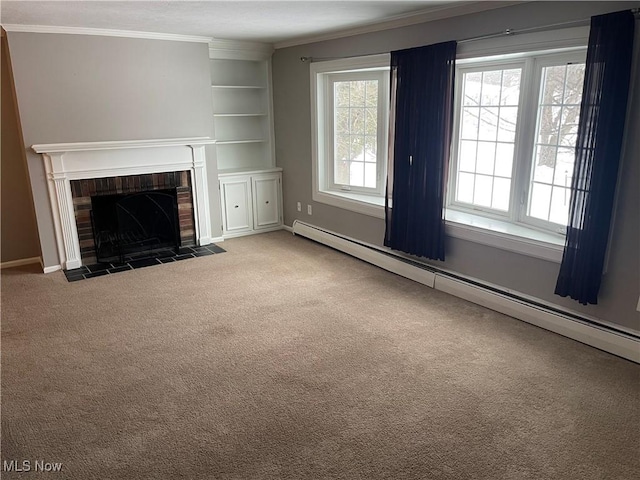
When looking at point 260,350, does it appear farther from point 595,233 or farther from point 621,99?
point 621,99

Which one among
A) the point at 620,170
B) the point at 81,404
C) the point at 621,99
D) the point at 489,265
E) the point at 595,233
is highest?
the point at 621,99

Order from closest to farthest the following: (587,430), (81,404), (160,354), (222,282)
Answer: (587,430) < (81,404) < (160,354) < (222,282)

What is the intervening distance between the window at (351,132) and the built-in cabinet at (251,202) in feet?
2.48

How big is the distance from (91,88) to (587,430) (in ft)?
16.2

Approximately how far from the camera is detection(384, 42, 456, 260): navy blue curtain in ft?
12.7

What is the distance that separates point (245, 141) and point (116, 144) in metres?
1.68

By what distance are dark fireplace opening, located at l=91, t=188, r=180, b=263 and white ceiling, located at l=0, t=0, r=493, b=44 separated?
169 cm

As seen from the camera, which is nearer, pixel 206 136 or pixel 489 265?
pixel 489 265

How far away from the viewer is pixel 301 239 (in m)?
5.92

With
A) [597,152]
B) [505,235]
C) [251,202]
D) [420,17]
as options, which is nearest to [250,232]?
[251,202]

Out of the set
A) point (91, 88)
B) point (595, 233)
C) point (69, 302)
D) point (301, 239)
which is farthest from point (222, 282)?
point (595, 233)

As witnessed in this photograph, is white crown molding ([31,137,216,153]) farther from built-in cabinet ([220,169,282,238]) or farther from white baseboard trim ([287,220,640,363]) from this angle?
white baseboard trim ([287,220,640,363])

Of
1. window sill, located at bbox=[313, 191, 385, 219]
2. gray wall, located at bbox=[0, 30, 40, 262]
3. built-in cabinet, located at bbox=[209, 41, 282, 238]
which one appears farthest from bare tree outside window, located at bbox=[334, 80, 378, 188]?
gray wall, located at bbox=[0, 30, 40, 262]

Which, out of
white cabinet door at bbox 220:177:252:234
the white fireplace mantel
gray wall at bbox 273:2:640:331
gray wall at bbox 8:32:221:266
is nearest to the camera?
A: gray wall at bbox 273:2:640:331
